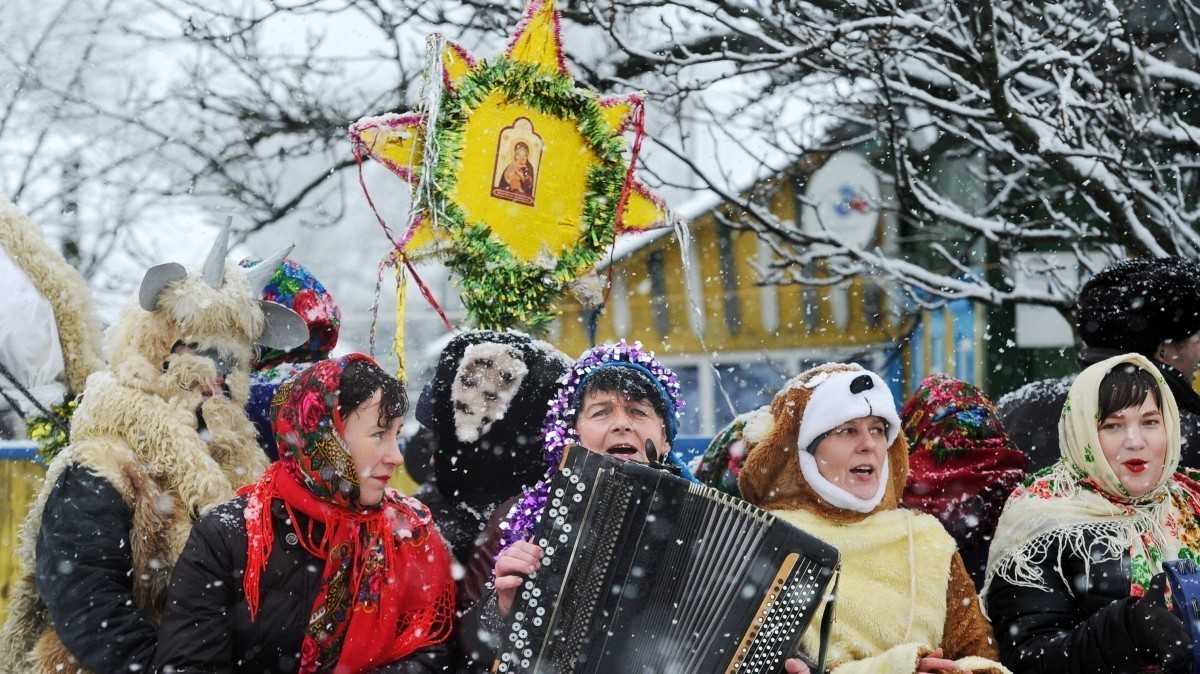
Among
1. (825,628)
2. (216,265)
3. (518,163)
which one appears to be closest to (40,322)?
(216,265)

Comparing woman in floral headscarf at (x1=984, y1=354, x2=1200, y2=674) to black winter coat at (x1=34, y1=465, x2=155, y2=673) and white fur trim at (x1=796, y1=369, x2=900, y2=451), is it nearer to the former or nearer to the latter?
white fur trim at (x1=796, y1=369, x2=900, y2=451)

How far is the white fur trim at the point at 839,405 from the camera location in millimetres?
3154

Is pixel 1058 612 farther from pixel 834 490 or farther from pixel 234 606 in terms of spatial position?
pixel 234 606

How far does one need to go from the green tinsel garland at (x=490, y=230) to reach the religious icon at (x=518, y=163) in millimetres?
108

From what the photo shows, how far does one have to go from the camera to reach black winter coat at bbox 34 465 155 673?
121 inches

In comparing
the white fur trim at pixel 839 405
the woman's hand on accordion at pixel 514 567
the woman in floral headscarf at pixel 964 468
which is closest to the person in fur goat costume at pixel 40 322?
the woman's hand on accordion at pixel 514 567

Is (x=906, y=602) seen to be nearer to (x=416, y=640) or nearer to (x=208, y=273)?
(x=416, y=640)

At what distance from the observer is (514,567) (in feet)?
8.46

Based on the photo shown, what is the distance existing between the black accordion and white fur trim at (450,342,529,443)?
1.25 metres

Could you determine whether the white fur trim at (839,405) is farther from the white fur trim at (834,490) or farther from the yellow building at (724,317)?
the yellow building at (724,317)

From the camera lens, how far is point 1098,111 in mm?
5461

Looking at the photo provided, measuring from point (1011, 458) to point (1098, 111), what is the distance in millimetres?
2468

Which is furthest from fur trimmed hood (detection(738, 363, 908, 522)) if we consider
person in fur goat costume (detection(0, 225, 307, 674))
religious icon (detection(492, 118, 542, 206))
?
person in fur goat costume (detection(0, 225, 307, 674))

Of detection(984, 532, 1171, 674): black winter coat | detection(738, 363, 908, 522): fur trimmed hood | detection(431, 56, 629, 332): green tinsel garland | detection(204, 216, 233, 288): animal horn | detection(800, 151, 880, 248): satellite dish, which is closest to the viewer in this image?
detection(984, 532, 1171, 674): black winter coat
